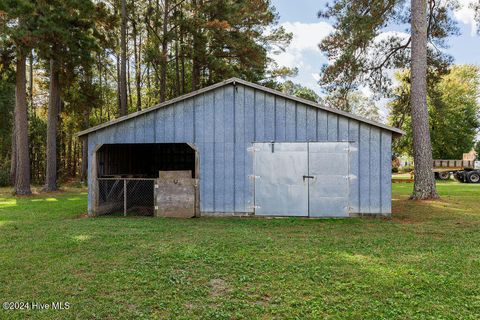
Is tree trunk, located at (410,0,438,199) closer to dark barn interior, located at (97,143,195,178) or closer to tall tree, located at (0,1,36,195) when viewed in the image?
dark barn interior, located at (97,143,195,178)

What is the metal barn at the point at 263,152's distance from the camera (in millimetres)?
8609

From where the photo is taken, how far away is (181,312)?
333 centimetres

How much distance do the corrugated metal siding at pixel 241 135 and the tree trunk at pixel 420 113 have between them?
3.79 metres

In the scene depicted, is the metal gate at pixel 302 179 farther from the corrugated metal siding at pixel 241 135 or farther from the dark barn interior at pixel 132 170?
the dark barn interior at pixel 132 170

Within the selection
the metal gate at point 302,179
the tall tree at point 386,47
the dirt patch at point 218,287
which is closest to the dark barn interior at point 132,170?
the metal gate at point 302,179

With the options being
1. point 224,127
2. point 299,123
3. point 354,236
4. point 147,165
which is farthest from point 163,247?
point 147,165

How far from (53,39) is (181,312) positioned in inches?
628

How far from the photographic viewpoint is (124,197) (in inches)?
376

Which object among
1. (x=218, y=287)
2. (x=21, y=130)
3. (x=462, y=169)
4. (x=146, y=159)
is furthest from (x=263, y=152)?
(x=462, y=169)

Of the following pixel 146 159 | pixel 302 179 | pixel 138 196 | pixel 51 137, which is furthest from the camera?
pixel 51 137

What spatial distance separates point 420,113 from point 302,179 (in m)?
5.61

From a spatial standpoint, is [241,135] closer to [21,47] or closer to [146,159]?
[146,159]

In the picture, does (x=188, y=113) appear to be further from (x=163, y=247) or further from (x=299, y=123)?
(x=163, y=247)

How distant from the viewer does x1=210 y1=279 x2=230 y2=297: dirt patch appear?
378 centimetres
